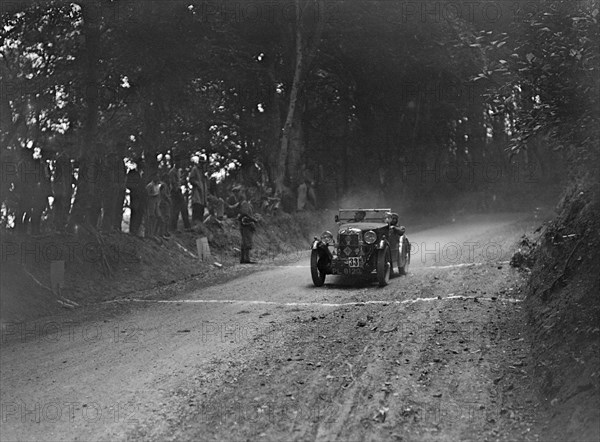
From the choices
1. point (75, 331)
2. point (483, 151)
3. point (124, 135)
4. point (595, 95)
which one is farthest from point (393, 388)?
point (483, 151)

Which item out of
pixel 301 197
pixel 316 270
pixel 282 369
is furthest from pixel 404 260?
pixel 301 197

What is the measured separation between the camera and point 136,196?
787 inches

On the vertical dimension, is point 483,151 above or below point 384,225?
above

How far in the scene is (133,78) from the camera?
1948cm

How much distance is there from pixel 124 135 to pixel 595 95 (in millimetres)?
15879

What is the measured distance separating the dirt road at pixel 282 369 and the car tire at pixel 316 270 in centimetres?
133

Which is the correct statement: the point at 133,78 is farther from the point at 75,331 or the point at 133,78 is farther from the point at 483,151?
the point at 483,151

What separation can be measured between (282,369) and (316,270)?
6.99m

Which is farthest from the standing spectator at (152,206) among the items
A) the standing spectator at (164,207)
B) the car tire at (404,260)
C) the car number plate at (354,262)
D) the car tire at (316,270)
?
the car tire at (404,260)

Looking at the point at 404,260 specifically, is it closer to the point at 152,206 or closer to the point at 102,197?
the point at 152,206

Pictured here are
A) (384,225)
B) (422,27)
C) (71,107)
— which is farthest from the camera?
(422,27)

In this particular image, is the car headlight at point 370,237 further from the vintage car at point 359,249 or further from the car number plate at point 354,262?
the car number plate at point 354,262

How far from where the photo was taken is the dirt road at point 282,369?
7.45 m

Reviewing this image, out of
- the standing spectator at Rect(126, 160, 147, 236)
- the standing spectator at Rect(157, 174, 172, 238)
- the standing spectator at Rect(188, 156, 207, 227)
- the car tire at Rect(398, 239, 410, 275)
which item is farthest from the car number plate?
the standing spectator at Rect(188, 156, 207, 227)
